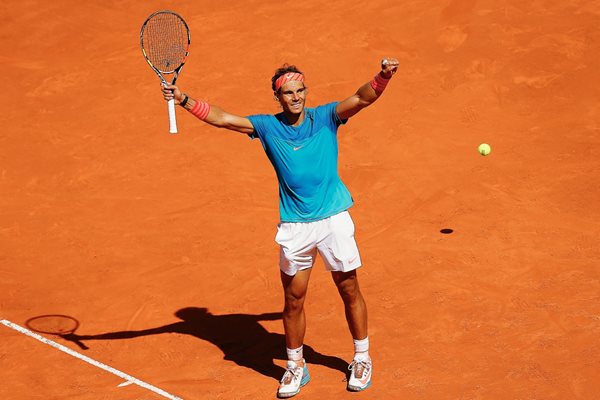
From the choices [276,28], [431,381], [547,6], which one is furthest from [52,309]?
[547,6]

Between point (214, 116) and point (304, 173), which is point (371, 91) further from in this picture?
point (214, 116)

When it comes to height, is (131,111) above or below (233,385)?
above

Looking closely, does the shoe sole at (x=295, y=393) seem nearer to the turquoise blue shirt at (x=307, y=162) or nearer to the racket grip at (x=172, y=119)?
the turquoise blue shirt at (x=307, y=162)

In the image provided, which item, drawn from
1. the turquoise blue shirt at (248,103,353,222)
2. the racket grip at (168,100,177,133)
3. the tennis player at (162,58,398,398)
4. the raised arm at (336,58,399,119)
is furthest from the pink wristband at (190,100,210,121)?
the raised arm at (336,58,399,119)

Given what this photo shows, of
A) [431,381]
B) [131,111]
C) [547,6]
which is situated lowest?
[431,381]

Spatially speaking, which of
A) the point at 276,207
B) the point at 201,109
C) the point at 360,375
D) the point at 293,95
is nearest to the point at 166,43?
the point at 201,109

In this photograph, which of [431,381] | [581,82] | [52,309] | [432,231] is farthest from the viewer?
[581,82]

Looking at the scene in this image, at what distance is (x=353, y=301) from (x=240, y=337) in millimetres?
1812

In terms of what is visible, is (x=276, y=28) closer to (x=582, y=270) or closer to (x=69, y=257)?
(x=69, y=257)

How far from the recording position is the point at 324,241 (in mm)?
8719

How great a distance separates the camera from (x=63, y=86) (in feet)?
54.1

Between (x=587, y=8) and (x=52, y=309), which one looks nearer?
(x=52, y=309)

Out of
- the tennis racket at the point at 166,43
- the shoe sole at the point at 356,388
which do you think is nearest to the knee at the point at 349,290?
the shoe sole at the point at 356,388

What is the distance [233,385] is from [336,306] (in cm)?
180
